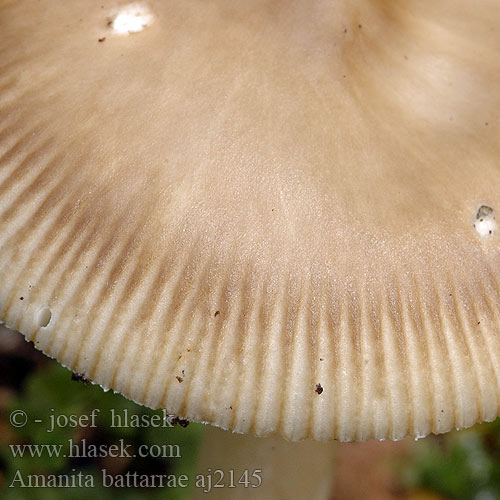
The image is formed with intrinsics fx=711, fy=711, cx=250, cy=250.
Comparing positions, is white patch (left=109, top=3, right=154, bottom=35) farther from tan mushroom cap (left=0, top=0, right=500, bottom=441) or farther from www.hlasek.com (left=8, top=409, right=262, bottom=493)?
www.hlasek.com (left=8, top=409, right=262, bottom=493)

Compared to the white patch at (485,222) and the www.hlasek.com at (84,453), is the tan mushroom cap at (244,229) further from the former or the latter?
the www.hlasek.com at (84,453)

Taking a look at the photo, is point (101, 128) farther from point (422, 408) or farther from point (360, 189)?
point (422, 408)

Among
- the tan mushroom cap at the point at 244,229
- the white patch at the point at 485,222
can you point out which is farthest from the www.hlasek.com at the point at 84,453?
the white patch at the point at 485,222

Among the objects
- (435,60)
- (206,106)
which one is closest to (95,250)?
(206,106)

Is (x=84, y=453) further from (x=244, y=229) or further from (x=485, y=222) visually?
(x=485, y=222)

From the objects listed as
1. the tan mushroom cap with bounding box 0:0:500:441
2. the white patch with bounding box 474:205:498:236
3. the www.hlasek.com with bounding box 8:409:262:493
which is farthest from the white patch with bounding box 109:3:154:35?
the www.hlasek.com with bounding box 8:409:262:493

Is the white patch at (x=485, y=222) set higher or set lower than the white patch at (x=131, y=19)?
lower
